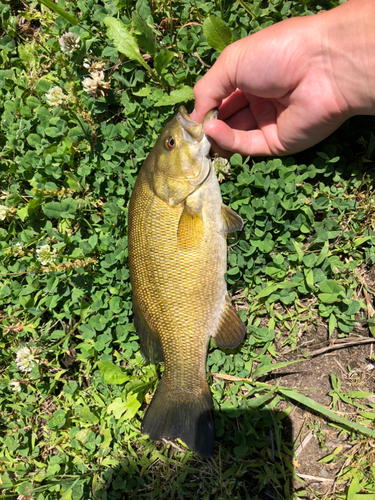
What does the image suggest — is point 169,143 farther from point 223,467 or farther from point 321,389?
point 223,467

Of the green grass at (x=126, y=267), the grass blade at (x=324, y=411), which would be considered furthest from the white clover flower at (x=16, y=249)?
the grass blade at (x=324, y=411)

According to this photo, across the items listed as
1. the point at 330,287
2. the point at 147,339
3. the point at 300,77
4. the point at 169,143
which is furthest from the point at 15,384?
the point at 300,77

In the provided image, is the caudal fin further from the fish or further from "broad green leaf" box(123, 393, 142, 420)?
"broad green leaf" box(123, 393, 142, 420)

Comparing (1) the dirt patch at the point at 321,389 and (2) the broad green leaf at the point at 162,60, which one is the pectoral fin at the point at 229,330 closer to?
(1) the dirt patch at the point at 321,389

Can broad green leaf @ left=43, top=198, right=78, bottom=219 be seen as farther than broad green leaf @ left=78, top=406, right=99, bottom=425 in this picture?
Yes

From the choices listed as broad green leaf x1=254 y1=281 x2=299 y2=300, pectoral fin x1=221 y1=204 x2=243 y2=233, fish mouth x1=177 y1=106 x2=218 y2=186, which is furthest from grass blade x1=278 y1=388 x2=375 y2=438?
fish mouth x1=177 y1=106 x2=218 y2=186

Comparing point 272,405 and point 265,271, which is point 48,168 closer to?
point 265,271
